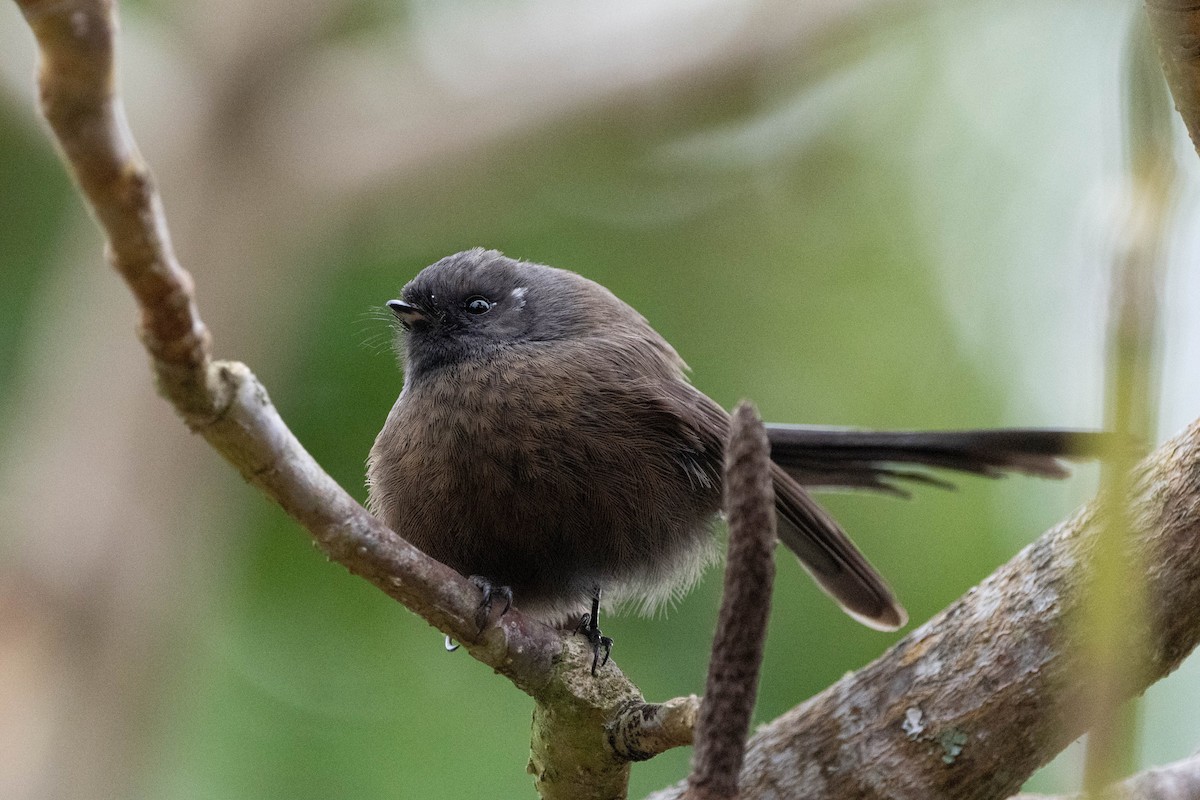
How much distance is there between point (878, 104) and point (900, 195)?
71cm

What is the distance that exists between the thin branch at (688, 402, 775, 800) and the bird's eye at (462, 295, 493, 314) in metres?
2.71

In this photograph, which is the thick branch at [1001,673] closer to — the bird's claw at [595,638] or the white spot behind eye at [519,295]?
the bird's claw at [595,638]

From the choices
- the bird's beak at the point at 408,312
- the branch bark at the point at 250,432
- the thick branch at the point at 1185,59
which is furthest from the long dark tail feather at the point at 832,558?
the thick branch at the point at 1185,59

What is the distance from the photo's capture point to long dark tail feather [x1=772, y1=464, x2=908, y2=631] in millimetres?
3795

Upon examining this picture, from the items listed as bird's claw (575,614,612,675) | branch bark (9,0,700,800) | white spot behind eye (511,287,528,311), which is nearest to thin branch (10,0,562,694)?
branch bark (9,0,700,800)

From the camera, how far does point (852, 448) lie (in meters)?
4.26

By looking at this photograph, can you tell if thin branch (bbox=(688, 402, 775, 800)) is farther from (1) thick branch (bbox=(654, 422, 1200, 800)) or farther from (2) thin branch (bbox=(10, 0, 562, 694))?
(1) thick branch (bbox=(654, 422, 1200, 800))

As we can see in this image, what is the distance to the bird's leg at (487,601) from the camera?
294 cm

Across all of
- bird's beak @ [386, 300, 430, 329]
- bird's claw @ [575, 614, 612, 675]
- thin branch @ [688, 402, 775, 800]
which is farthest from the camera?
bird's beak @ [386, 300, 430, 329]

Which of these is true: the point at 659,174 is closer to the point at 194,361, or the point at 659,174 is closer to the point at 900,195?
the point at 900,195

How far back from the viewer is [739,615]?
1765 mm

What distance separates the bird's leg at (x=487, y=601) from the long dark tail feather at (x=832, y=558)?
3.25ft

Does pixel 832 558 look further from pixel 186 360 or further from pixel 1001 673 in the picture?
pixel 186 360

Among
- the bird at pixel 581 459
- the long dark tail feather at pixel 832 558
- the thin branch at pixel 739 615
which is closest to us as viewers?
the thin branch at pixel 739 615
